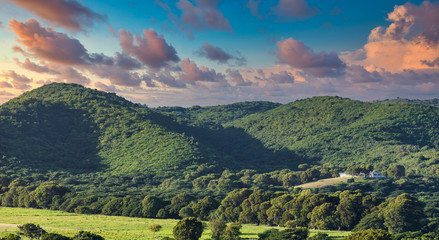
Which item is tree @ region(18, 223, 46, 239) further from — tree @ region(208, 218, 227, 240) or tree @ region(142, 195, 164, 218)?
tree @ region(142, 195, 164, 218)

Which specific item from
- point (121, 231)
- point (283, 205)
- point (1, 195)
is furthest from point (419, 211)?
point (1, 195)

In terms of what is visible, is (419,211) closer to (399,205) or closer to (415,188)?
(399,205)

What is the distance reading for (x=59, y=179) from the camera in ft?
641

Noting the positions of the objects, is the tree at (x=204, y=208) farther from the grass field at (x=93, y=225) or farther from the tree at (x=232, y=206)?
the grass field at (x=93, y=225)

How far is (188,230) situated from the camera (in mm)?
78750

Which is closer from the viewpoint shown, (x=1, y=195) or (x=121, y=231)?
(x=121, y=231)

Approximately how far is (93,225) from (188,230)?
99.0 ft

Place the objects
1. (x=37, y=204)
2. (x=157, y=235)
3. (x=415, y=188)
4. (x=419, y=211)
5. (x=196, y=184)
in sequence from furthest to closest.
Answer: (x=196, y=184) < (x=415, y=188) < (x=37, y=204) < (x=419, y=211) < (x=157, y=235)

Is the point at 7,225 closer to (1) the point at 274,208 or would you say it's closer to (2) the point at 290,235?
(1) the point at 274,208

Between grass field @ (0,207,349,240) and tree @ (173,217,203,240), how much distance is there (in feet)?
17.2

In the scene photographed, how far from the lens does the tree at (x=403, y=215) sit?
91.5m

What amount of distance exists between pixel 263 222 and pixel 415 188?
90714 mm

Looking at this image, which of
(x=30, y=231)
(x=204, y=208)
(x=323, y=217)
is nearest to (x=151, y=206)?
(x=204, y=208)

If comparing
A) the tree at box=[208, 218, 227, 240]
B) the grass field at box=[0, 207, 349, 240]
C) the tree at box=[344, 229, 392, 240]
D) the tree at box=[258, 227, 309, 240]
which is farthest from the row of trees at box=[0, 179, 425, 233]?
the tree at box=[344, 229, 392, 240]
